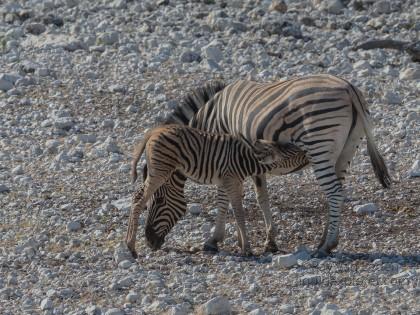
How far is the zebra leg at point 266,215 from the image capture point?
12.6 meters

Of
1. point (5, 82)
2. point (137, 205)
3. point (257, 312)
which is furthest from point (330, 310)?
point (5, 82)

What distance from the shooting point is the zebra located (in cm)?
1259

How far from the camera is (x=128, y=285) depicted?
37.1ft

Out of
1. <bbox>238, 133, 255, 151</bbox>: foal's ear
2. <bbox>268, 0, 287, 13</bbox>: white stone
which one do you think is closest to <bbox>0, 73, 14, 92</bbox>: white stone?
<bbox>268, 0, 287, 13</bbox>: white stone

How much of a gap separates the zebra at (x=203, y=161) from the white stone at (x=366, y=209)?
1.35 meters

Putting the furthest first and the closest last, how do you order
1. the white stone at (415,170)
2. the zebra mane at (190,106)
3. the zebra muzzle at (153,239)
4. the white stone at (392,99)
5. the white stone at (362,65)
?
1. the white stone at (362,65)
2. the white stone at (392,99)
3. the white stone at (415,170)
4. the zebra mane at (190,106)
5. the zebra muzzle at (153,239)

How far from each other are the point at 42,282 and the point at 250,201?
347 cm

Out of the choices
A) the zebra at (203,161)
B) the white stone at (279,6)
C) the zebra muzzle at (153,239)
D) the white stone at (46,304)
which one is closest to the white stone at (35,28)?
the white stone at (279,6)

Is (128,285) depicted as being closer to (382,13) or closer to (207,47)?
(207,47)

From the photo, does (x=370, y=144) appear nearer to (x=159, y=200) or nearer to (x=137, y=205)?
(x=159, y=200)

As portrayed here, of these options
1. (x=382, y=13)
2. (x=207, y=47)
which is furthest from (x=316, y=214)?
(x=382, y=13)

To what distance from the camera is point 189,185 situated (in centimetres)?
1488

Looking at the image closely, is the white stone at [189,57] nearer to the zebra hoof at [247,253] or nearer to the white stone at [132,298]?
the zebra hoof at [247,253]

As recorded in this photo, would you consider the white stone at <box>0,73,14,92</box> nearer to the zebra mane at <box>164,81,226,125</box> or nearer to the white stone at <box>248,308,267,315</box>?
the zebra mane at <box>164,81,226,125</box>
